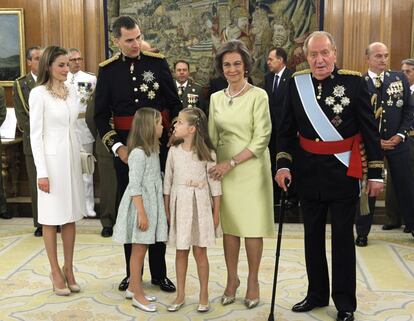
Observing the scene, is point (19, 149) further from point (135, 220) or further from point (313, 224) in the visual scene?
point (313, 224)

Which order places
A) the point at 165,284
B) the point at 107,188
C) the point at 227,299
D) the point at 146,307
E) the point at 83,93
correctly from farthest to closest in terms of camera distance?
the point at 83,93, the point at 107,188, the point at 165,284, the point at 227,299, the point at 146,307

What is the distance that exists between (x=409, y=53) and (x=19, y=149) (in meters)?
4.84

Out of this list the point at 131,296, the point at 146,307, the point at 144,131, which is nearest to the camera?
the point at 144,131

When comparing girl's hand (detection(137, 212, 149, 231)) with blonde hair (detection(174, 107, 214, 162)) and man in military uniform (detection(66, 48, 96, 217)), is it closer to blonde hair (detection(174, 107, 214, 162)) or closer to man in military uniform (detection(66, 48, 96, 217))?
blonde hair (detection(174, 107, 214, 162))

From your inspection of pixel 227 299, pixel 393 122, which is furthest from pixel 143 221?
pixel 393 122

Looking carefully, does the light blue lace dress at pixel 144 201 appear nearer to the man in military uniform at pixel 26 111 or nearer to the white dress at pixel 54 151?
the white dress at pixel 54 151

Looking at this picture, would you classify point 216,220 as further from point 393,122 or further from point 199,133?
point 393,122

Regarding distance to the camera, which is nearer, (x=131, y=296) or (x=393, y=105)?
(x=131, y=296)

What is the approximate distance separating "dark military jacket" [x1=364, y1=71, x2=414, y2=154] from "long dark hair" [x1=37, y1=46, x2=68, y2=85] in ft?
9.42

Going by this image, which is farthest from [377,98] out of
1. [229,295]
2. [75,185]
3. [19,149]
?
[19,149]

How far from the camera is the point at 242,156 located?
3812 mm

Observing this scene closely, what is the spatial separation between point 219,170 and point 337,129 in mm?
776

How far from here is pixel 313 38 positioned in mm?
3543

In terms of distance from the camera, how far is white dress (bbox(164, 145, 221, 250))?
12.5 feet
